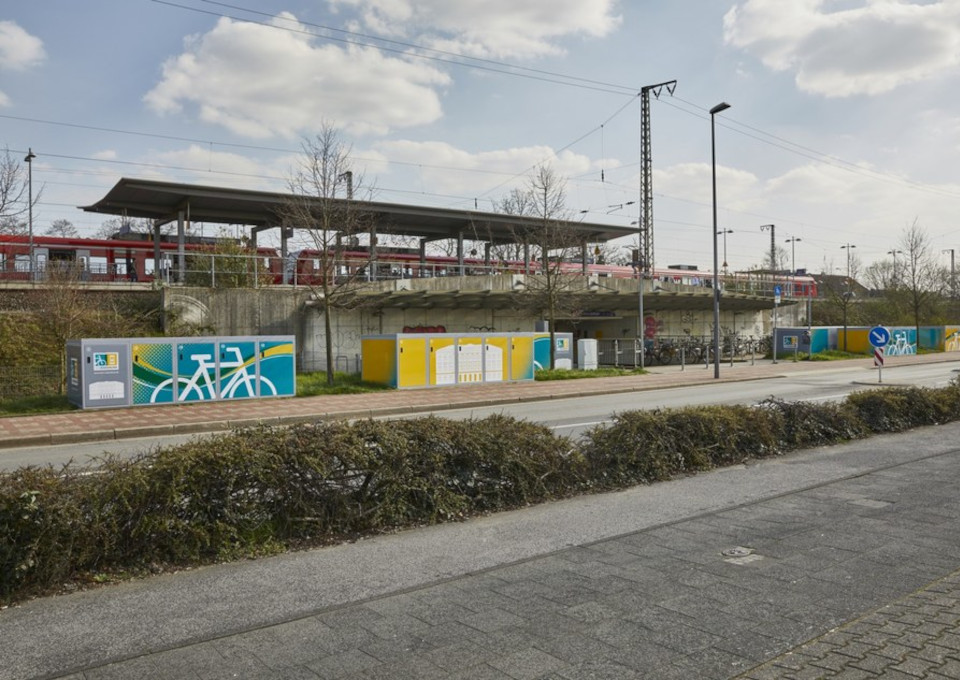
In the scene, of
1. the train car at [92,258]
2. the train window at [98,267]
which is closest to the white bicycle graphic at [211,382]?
the train car at [92,258]

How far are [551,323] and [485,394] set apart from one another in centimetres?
925

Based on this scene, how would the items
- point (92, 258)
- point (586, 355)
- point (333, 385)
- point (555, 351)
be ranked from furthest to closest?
point (586, 355), point (92, 258), point (555, 351), point (333, 385)

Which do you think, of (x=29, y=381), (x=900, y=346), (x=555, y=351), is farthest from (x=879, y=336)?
(x=29, y=381)

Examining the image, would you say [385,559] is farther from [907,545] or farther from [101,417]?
[101,417]

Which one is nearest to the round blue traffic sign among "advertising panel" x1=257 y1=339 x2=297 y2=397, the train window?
"advertising panel" x1=257 y1=339 x2=297 y2=397

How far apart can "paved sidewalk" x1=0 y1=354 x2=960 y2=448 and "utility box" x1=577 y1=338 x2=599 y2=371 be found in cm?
498

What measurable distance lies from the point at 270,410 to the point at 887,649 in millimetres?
15310

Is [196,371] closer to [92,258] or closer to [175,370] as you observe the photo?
[175,370]

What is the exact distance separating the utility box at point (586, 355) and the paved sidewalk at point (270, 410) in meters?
4.98

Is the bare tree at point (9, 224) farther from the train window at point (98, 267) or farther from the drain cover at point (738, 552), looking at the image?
the drain cover at point (738, 552)

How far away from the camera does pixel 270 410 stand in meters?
17.2

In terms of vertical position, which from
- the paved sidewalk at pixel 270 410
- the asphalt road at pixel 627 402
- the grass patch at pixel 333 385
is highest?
the grass patch at pixel 333 385

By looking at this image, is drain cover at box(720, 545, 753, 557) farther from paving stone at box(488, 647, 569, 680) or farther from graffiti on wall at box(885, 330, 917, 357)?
graffiti on wall at box(885, 330, 917, 357)

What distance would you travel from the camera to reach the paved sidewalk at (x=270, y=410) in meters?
14.1
